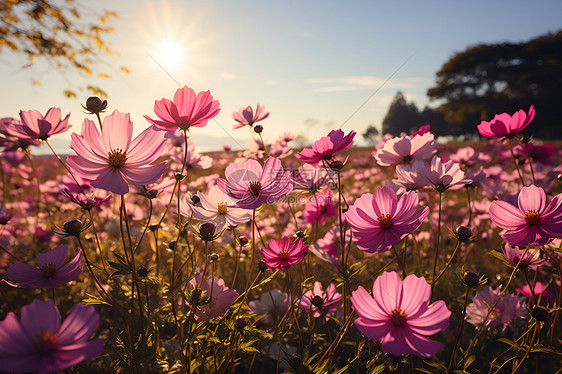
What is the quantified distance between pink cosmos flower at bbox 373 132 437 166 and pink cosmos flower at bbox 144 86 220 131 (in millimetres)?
770

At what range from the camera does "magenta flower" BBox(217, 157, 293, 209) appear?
90cm

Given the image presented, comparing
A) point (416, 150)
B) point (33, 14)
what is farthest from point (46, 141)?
point (33, 14)

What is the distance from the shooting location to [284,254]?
0.99 metres

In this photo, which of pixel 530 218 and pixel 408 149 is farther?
pixel 408 149

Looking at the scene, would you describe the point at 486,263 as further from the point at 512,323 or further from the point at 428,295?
the point at 428,295

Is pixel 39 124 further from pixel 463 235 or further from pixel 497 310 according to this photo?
pixel 497 310

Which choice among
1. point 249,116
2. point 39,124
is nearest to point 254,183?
point 39,124

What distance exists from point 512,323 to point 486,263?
128cm

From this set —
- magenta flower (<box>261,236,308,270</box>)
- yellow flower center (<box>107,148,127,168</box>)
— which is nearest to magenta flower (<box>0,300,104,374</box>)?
yellow flower center (<box>107,148,127,168</box>)

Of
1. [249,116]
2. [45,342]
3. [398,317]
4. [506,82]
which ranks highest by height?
[506,82]

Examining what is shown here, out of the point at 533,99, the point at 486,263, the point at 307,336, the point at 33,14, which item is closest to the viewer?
the point at 307,336

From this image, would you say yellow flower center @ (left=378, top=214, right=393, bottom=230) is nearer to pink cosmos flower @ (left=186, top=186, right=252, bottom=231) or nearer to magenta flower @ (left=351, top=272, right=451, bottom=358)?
magenta flower @ (left=351, top=272, right=451, bottom=358)

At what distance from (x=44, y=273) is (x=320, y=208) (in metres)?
1.30

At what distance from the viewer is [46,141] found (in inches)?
42.7
